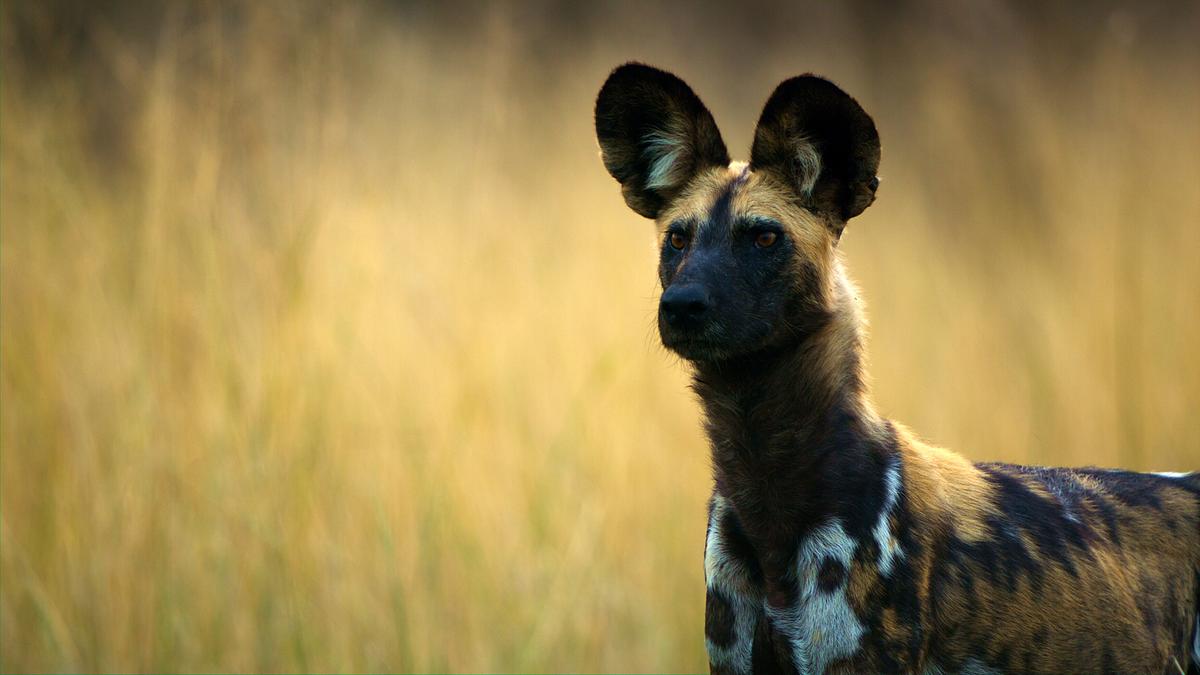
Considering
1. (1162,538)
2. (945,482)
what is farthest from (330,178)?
(1162,538)

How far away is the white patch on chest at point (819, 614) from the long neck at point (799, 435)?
35 millimetres

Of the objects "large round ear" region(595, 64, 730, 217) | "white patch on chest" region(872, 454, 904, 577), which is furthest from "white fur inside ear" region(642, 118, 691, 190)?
"white patch on chest" region(872, 454, 904, 577)

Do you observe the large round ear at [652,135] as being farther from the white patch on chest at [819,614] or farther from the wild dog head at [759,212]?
the white patch on chest at [819,614]

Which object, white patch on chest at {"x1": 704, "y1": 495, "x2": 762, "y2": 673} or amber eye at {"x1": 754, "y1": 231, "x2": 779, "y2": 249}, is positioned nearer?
white patch on chest at {"x1": 704, "y1": 495, "x2": 762, "y2": 673}

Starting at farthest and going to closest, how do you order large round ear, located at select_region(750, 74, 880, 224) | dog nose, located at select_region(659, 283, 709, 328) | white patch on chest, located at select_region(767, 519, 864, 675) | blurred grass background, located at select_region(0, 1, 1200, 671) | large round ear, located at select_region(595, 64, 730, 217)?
blurred grass background, located at select_region(0, 1, 1200, 671) → large round ear, located at select_region(595, 64, 730, 217) → large round ear, located at select_region(750, 74, 880, 224) → dog nose, located at select_region(659, 283, 709, 328) → white patch on chest, located at select_region(767, 519, 864, 675)

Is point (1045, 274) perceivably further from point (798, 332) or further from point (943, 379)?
point (798, 332)

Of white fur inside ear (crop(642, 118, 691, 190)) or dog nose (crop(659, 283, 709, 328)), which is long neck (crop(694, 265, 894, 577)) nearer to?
dog nose (crop(659, 283, 709, 328))

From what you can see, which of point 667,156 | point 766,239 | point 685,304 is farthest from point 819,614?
point 667,156

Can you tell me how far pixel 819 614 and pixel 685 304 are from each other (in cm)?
72

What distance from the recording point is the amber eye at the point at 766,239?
8.98 feet

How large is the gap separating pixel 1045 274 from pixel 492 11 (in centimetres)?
291

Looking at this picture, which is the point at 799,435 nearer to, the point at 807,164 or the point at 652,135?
the point at 807,164

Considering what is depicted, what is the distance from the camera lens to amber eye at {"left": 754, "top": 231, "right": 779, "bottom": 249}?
2738 mm

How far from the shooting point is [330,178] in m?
4.59
